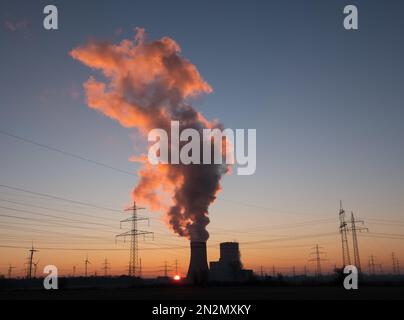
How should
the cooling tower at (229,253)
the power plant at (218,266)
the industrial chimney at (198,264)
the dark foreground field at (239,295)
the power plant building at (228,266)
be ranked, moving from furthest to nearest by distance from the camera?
the cooling tower at (229,253)
the power plant building at (228,266)
the power plant at (218,266)
the industrial chimney at (198,264)
the dark foreground field at (239,295)

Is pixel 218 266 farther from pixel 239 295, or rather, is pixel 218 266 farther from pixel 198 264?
pixel 239 295

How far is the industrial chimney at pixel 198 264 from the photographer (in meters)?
73.9

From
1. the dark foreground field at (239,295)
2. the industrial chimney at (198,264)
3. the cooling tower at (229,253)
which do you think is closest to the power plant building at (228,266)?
the cooling tower at (229,253)

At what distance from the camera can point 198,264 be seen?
75.9 metres

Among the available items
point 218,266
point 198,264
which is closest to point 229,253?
point 218,266

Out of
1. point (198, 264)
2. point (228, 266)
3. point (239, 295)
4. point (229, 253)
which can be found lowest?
point (239, 295)

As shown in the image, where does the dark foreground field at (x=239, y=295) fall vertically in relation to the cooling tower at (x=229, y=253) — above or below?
below

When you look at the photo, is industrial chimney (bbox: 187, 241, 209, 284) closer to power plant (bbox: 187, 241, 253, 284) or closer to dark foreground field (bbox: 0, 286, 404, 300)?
power plant (bbox: 187, 241, 253, 284)

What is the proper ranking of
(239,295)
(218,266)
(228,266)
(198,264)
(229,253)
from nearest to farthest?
(239,295) → (198,264) → (228,266) → (218,266) → (229,253)

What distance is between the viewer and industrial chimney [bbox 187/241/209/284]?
242ft

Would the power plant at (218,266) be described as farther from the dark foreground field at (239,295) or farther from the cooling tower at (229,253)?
the dark foreground field at (239,295)
